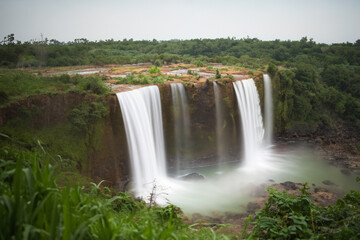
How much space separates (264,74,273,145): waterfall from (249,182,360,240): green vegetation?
1497 centimetres

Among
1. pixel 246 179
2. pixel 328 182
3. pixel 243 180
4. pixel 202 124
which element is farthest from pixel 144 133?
pixel 328 182

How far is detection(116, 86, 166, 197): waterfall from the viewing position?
1212 cm

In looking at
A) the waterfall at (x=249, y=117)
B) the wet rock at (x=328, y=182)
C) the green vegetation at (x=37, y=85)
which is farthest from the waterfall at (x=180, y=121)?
the wet rock at (x=328, y=182)

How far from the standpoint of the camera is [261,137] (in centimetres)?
1964

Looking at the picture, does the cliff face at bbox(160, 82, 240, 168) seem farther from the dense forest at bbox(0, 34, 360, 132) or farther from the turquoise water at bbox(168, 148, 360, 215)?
the dense forest at bbox(0, 34, 360, 132)

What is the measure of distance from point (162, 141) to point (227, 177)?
12.5 ft

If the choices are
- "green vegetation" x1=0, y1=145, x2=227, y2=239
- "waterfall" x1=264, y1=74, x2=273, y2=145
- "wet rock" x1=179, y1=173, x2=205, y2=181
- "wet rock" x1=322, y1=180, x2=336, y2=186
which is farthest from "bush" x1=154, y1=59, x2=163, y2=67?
"green vegetation" x1=0, y1=145, x2=227, y2=239

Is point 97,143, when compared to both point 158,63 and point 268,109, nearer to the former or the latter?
point 158,63

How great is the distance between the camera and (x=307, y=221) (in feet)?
17.0

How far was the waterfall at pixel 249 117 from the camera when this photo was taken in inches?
680

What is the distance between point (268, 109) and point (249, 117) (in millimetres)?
3160

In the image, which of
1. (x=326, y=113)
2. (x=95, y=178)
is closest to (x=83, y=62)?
(x=95, y=178)

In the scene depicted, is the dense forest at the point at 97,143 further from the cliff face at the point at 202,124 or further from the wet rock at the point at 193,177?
the wet rock at the point at 193,177

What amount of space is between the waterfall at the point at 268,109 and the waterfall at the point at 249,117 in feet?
4.49
